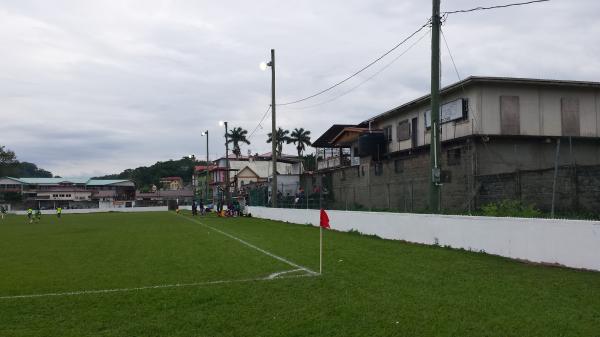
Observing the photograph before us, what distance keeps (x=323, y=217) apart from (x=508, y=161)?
17.5 metres

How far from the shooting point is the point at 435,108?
17406mm

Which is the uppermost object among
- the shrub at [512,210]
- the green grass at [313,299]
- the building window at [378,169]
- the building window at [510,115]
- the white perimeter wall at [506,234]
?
the building window at [510,115]

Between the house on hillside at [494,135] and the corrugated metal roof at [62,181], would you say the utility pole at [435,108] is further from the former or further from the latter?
the corrugated metal roof at [62,181]

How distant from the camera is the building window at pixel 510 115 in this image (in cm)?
2636

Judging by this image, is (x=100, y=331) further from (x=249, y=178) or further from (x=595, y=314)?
(x=249, y=178)

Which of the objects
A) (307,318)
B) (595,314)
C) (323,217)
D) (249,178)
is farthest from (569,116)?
(249,178)

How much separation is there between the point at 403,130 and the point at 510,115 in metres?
7.92

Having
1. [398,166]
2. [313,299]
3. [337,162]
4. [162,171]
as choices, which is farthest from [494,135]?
[162,171]

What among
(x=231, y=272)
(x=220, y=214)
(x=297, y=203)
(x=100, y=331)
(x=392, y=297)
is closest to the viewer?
(x=100, y=331)

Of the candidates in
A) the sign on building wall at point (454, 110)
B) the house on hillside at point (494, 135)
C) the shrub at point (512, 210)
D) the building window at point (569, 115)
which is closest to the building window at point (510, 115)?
the house on hillside at point (494, 135)

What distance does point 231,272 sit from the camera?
11578 millimetres

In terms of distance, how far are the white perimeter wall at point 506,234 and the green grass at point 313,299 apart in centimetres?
50

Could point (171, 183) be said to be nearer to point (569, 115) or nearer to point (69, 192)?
point (69, 192)

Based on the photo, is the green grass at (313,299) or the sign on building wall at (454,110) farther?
the sign on building wall at (454,110)
